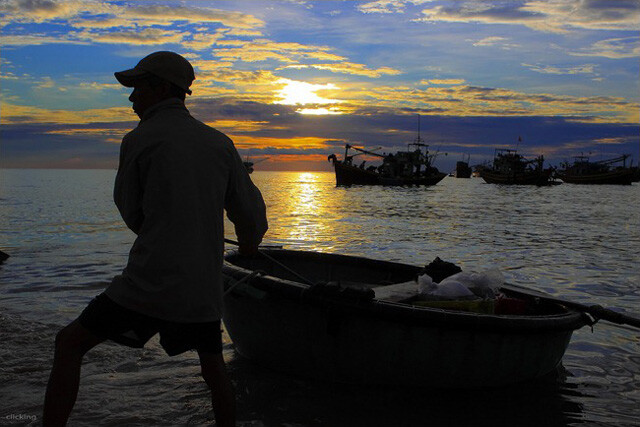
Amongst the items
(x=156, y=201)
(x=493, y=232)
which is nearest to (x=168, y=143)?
(x=156, y=201)

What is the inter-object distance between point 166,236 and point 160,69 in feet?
2.78

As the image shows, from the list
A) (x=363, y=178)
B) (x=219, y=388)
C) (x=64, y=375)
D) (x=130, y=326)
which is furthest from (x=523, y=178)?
(x=64, y=375)

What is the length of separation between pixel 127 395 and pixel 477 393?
309 centimetres

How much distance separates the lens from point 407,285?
590cm

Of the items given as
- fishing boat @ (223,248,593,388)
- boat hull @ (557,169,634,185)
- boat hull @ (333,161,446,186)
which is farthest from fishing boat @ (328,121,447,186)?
fishing boat @ (223,248,593,388)

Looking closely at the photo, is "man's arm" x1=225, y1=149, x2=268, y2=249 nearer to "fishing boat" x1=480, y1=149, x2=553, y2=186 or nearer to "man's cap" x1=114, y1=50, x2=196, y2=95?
"man's cap" x1=114, y1=50, x2=196, y2=95

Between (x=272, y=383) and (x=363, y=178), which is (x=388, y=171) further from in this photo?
(x=272, y=383)

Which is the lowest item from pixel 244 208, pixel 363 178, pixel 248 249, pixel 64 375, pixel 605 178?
pixel 64 375

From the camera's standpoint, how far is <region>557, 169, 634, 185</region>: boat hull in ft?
381

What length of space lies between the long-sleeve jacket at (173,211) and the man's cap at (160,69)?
4.8 inches

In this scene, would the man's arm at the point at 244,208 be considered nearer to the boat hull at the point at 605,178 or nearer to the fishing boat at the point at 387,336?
the fishing boat at the point at 387,336

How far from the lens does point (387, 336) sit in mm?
4656

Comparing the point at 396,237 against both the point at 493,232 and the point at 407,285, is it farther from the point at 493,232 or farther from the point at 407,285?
the point at 407,285

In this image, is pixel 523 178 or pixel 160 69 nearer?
pixel 160 69
